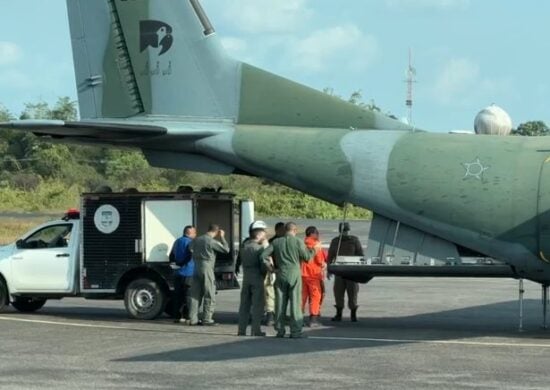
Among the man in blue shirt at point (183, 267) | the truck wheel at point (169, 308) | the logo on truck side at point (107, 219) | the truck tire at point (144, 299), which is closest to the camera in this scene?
the man in blue shirt at point (183, 267)

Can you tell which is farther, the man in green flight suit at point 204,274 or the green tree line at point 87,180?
the green tree line at point 87,180

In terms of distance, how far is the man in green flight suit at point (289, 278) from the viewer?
1598 cm

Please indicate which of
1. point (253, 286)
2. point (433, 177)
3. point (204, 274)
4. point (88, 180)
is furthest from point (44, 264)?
point (88, 180)

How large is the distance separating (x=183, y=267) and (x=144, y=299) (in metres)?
1.09

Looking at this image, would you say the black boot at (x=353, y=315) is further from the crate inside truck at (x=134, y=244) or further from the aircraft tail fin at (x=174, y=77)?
the aircraft tail fin at (x=174, y=77)

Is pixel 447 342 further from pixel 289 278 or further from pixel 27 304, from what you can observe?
pixel 27 304

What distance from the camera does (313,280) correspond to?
1792cm

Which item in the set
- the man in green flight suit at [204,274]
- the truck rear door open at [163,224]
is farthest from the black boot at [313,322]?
the truck rear door open at [163,224]

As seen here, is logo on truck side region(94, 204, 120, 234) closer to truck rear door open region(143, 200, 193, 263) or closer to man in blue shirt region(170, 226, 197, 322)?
truck rear door open region(143, 200, 193, 263)

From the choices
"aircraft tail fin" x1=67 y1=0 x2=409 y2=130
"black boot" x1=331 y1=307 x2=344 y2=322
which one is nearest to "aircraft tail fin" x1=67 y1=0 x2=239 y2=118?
"aircraft tail fin" x1=67 y1=0 x2=409 y2=130

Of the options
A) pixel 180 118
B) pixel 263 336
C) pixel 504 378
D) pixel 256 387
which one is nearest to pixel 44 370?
pixel 256 387

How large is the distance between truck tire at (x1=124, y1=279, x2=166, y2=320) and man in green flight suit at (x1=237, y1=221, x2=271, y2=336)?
2.50 m

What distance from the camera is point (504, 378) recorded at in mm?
12312

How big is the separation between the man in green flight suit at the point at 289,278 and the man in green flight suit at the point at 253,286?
24 centimetres
